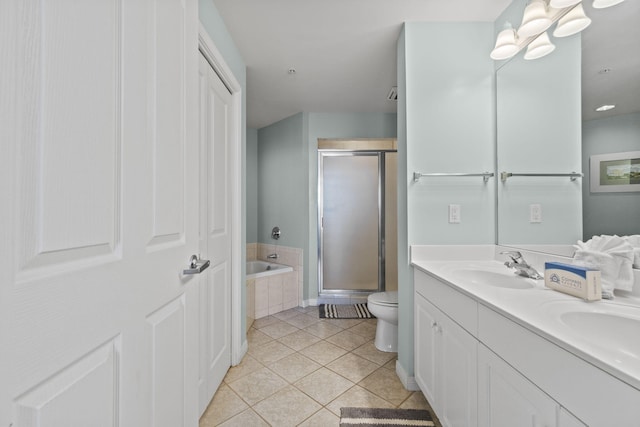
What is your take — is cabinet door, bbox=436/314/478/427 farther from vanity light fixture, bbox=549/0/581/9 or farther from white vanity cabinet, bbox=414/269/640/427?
vanity light fixture, bbox=549/0/581/9

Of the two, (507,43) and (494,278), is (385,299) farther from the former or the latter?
(507,43)

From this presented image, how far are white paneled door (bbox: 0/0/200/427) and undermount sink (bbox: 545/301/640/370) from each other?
3.80 feet

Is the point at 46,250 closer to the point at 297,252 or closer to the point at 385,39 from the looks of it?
the point at 385,39

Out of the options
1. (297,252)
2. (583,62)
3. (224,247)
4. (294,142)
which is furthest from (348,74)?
(297,252)

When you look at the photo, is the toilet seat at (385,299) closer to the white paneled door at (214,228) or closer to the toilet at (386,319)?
the toilet at (386,319)

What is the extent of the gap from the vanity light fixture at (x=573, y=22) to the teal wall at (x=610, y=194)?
44 centimetres

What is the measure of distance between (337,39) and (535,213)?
5.55ft

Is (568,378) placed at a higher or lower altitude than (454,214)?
lower

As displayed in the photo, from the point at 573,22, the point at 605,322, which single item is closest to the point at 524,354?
the point at 605,322

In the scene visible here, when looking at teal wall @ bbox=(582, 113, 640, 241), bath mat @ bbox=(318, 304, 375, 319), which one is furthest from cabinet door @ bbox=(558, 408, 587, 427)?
bath mat @ bbox=(318, 304, 375, 319)

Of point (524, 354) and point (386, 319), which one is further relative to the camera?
point (386, 319)

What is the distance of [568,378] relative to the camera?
2.10ft

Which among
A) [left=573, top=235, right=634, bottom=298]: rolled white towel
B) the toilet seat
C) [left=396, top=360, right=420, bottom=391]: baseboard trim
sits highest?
[left=573, top=235, right=634, bottom=298]: rolled white towel

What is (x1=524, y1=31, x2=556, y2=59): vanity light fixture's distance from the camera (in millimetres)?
1352
